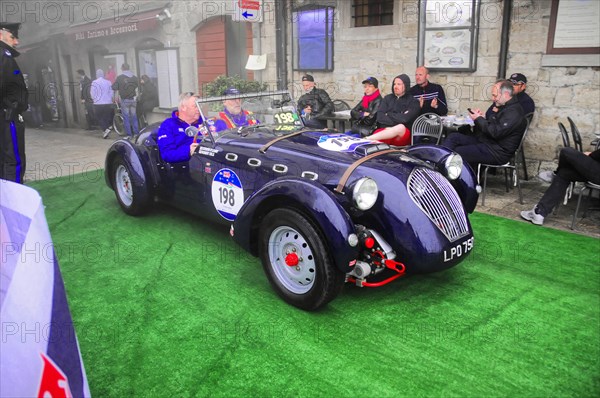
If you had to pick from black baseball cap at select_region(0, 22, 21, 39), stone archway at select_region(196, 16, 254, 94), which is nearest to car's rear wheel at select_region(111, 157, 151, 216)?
black baseball cap at select_region(0, 22, 21, 39)

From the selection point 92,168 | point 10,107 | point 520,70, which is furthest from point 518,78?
point 92,168

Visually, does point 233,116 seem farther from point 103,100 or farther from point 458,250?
point 103,100

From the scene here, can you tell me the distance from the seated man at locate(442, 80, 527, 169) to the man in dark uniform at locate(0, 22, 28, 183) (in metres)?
5.49

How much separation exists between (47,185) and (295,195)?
18.2ft

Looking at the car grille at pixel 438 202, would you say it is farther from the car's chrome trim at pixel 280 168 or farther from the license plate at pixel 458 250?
the car's chrome trim at pixel 280 168

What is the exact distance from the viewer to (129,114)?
1288 cm

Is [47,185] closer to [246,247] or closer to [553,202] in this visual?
[246,247]

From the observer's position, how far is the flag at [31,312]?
3.84ft

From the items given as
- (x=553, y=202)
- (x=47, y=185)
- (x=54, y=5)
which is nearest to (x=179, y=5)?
(x=47, y=185)

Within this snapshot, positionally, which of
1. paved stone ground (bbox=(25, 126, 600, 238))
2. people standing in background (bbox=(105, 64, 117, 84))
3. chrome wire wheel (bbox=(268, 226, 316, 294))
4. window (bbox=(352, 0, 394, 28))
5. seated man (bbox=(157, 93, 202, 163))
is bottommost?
paved stone ground (bbox=(25, 126, 600, 238))

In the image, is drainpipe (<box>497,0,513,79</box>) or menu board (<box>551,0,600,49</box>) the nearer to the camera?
menu board (<box>551,0,600,49</box>)

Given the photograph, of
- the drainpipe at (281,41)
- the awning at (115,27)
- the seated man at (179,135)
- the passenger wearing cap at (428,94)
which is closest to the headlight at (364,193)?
the seated man at (179,135)

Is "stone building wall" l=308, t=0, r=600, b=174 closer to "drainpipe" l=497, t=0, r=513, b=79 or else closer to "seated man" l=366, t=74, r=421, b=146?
"drainpipe" l=497, t=0, r=513, b=79

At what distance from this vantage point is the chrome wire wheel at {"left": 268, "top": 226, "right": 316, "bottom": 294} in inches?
133
